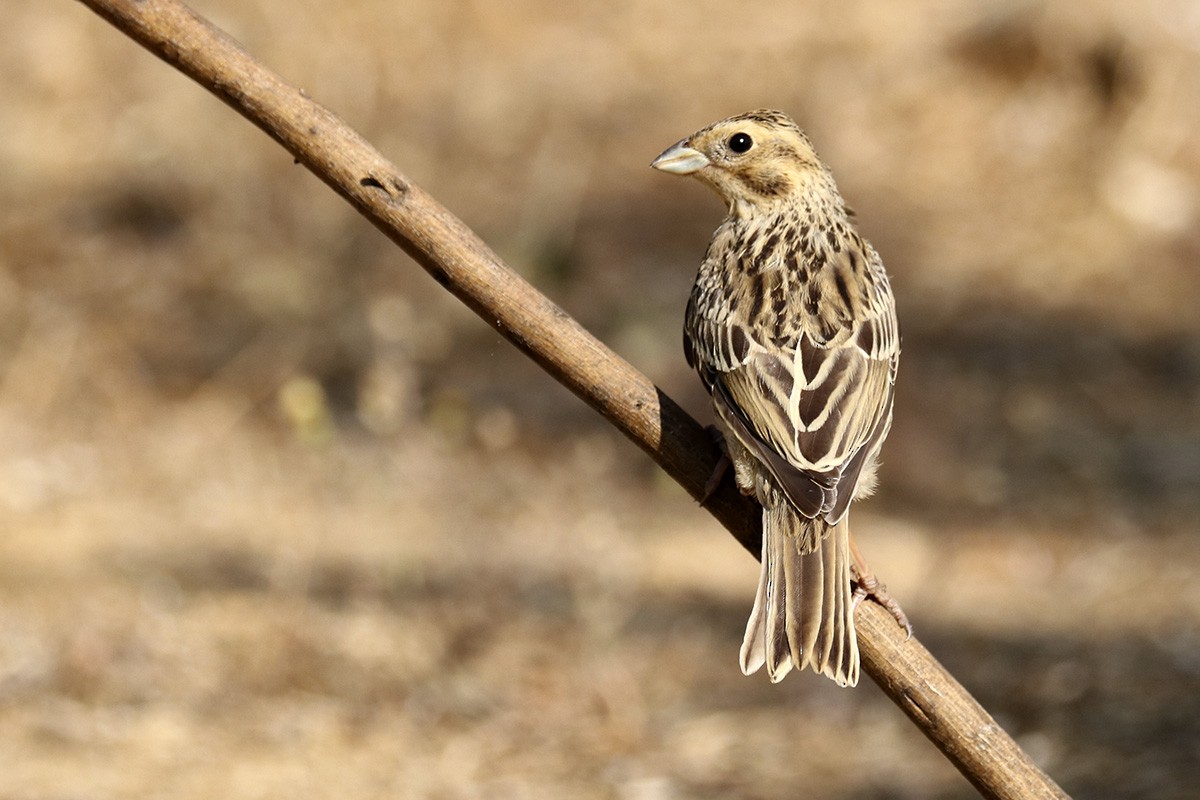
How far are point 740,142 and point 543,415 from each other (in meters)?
4.53

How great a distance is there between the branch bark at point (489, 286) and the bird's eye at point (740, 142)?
1.40 meters

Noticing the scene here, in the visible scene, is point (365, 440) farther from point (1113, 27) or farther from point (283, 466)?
point (1113, 27)

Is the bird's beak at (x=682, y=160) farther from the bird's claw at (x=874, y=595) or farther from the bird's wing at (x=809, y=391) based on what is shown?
the bird's claw at (x=874, y=595)

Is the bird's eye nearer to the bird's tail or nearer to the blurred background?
the bird's tail

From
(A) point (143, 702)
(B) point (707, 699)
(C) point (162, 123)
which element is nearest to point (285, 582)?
(A) point (143, 702)

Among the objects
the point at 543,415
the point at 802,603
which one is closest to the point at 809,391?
the point at 802,603

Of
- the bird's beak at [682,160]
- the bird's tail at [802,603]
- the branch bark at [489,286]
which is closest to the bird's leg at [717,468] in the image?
the bird's tail at [802,603]

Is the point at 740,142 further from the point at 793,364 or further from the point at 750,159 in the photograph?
the point at 793,364

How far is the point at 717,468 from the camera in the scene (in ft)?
14.1

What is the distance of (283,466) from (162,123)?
3.58 m

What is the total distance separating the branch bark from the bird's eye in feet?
4.58

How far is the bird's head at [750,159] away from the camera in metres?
5.19

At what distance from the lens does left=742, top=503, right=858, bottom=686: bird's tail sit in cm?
394

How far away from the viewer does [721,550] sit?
8.55 metres
